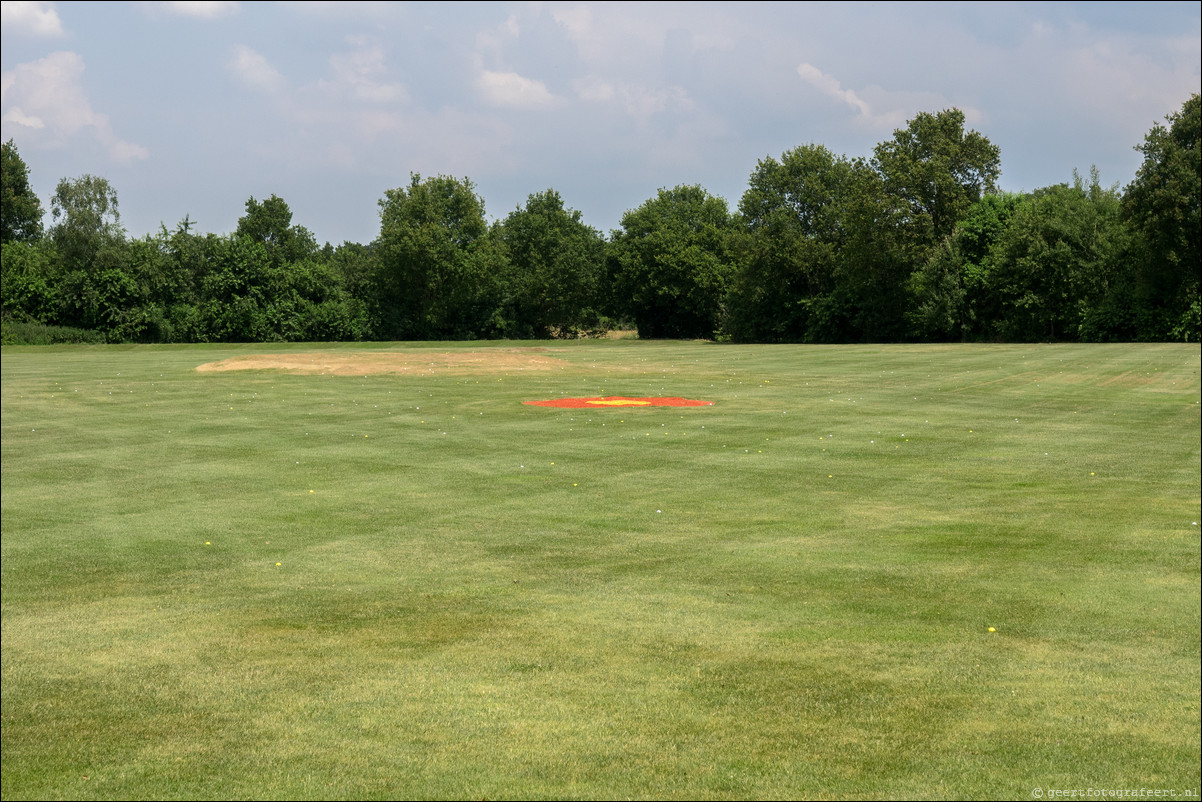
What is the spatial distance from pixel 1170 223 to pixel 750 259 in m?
32.1

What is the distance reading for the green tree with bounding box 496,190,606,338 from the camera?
92.6 meters

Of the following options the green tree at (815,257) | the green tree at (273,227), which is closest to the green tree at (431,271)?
the green tree at (273,227)

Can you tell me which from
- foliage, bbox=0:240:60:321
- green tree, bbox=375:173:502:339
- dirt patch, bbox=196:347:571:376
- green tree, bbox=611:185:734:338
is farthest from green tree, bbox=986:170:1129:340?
foliage, bbox=0:240:60:321

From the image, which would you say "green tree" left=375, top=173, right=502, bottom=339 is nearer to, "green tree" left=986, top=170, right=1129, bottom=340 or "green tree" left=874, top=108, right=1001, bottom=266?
"green tree" left=874, top=108, right=1001, bottom=266

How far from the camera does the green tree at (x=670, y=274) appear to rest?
9219cm

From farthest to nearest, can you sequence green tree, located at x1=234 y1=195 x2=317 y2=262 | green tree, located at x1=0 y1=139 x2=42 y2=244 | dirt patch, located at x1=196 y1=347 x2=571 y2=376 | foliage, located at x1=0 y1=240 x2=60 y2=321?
green tree, located at x1=0 y1=139 x2=42 y2=244
green tree, located at x1=234 y1=195 x2=317 y2=262
dirt patch, located at x1=196 y1=347 x2=571 y2=376
foliage, located at x1=0 y1=240 x2=60 y2=321

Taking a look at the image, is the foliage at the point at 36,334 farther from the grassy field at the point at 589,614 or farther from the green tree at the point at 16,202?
the green tree at the point at 16,202

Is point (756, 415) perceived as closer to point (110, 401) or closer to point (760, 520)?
point (760, 520)

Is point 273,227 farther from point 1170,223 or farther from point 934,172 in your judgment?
point 1170,223

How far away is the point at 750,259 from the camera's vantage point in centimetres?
8262

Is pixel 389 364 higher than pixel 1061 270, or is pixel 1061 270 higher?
pixel 1061 270

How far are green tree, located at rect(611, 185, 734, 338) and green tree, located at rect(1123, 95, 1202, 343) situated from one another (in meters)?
37.0

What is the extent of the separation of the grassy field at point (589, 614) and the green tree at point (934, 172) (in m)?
58.3

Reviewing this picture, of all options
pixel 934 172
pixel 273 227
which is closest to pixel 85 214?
pixel 273 227
